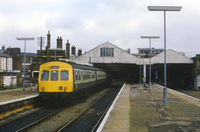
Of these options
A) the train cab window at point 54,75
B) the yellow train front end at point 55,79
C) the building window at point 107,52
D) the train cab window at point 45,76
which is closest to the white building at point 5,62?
the building window at point 107,52

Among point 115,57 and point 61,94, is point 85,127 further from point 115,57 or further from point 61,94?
point 115,57

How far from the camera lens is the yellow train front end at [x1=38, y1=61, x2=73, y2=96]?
15.2 m

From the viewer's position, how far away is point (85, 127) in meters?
10.5

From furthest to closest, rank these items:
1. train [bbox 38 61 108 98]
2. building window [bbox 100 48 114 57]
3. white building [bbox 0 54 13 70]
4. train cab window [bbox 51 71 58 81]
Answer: white building [bbox 0 54 13 70] < building window [bbox 100 48 114 57] < train cab window [bbox 51 71 58 81] < train [bbox 38 61 108 98]

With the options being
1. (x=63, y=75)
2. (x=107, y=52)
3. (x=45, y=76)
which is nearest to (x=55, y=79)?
(x=63, y=75)

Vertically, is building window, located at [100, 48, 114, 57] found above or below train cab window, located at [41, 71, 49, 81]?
above

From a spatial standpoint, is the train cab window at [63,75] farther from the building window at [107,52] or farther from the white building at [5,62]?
the white building at [5,62]

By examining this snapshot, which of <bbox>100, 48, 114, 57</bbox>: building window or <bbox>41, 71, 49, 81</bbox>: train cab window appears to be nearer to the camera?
<bbox>41, 71, 49, 81</bbox>: train cab window

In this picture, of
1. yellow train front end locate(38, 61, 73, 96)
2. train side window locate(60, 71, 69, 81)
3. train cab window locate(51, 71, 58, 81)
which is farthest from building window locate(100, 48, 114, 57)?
train cab window locate(51, 71, 58, 81)

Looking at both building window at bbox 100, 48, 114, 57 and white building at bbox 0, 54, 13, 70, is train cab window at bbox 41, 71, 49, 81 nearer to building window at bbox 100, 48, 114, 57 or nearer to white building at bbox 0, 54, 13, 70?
building window at bbox 100, 48, 114, 57

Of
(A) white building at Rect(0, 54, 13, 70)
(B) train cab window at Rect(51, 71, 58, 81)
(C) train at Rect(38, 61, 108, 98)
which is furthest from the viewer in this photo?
(A) white building at Rect(0, 54, 13, 70)

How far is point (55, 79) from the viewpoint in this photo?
15391 millimetres

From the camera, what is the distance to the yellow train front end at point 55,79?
49.8 feet

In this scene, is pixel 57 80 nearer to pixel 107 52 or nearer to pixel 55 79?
pixel 55 79
